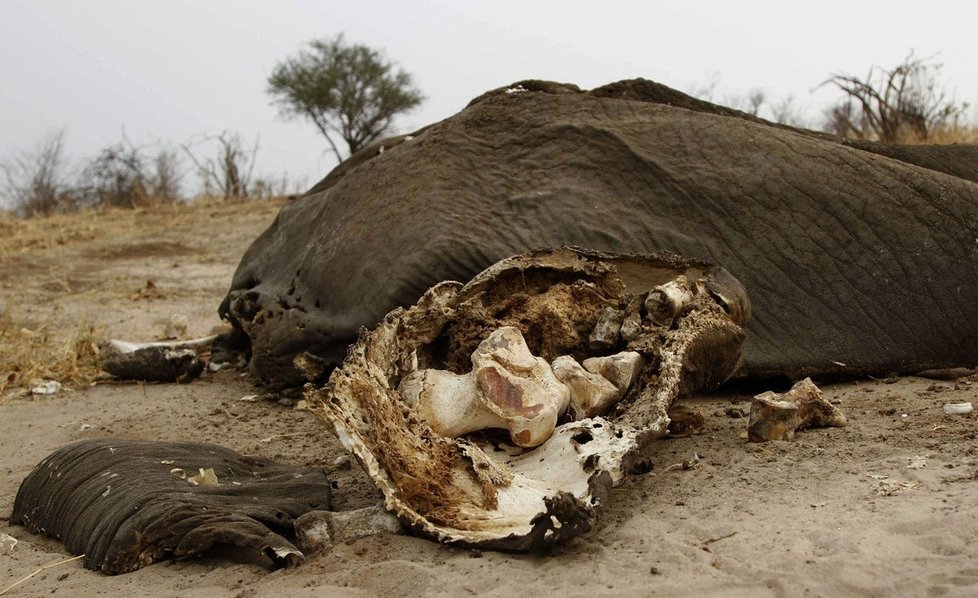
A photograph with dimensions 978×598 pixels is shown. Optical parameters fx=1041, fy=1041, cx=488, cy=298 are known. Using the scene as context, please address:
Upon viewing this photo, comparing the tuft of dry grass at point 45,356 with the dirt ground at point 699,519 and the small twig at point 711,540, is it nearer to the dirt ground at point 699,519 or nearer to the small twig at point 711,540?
the dirt ground at point 699,519

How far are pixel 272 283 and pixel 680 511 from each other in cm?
279

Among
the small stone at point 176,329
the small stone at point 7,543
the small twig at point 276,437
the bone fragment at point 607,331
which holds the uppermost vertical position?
the bone fragment at point 607,331

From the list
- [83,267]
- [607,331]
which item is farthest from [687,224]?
[83,267]

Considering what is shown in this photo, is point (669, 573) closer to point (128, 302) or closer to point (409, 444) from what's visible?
point (409, 444)

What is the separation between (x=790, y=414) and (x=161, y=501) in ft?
6.13

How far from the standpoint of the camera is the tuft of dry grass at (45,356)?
5.29 metres

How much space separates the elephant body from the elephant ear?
1084mm

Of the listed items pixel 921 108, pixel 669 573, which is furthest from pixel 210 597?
pixel 921 108

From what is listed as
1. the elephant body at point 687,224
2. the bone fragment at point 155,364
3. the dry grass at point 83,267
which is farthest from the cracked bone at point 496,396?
the dry grass at point 83,267

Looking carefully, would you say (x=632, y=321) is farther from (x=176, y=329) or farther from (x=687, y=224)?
(x=176, y=329)

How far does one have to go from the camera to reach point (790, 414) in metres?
3.23

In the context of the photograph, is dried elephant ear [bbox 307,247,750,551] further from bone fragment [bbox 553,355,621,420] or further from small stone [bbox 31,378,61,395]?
small stone [bbox 31,378,61,395]

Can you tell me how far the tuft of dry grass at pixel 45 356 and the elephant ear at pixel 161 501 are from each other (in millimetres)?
2211

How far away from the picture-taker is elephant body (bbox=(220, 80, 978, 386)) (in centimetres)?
408
